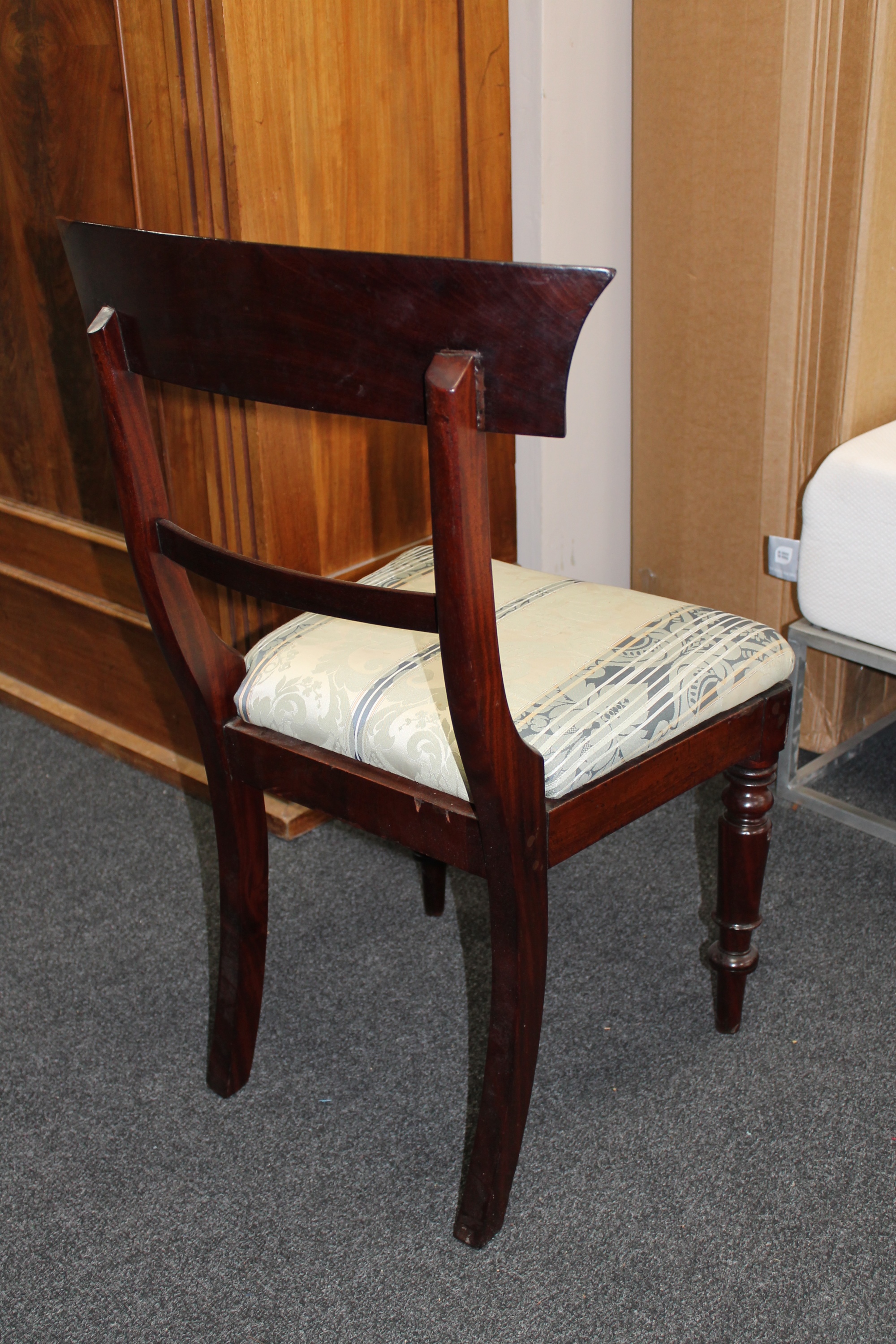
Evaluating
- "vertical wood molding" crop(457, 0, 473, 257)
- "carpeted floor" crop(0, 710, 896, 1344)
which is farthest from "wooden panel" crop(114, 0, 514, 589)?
"carpeted floor" crop(0, 710, 896, 1344)

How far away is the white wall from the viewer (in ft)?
5.14

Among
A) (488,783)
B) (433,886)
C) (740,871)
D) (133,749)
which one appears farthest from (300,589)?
(133,749)

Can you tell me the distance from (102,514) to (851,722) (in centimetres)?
116

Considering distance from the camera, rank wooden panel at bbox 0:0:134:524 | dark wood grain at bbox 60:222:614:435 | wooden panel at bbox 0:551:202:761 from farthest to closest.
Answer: wooden panel at bbox 0:551:202:761 < wooden panel at bbox 0:0:134:524 < dark wood grain at bbox 60:222:614:435

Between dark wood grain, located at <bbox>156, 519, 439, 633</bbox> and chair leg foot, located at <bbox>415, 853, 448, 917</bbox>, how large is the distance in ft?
1.92

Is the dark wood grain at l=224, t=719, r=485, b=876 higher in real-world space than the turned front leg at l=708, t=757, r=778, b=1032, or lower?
higher

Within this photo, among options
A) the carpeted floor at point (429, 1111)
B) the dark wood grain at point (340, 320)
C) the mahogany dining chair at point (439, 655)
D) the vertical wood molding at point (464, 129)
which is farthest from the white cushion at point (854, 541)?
the dark wood grain at point (340, 320)

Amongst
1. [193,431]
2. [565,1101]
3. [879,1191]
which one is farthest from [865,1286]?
[193,431]

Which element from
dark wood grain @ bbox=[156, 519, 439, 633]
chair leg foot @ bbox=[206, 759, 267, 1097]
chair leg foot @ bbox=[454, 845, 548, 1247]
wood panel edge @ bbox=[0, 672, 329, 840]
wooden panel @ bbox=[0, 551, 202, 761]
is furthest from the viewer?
wooden panel @ bbox=[0, 551, 202, 761]

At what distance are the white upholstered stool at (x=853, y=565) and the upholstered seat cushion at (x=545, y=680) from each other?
40 centimetres

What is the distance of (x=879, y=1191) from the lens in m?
1.09

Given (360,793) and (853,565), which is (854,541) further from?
(360,793)

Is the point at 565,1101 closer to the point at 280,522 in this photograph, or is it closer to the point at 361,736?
the point at 361,736

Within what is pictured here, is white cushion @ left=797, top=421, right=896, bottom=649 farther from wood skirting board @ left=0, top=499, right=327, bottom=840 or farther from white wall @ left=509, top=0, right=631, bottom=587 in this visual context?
wood skirting board @ left=0, top=499, right=327, bottom=840
